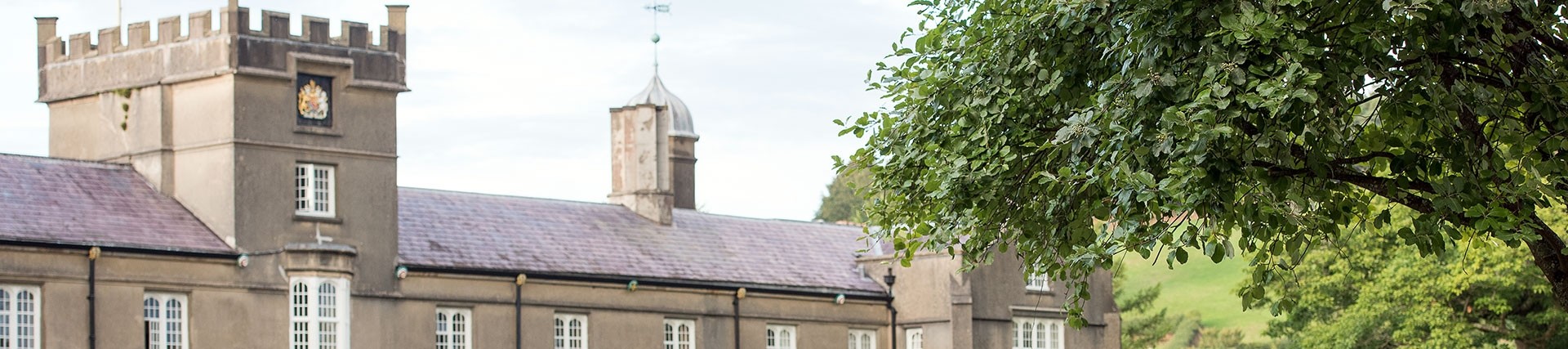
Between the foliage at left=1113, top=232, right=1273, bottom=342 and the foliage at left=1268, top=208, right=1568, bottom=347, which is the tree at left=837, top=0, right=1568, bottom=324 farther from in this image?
the foliage at left=1113, top=232, right=1273, bottom=342

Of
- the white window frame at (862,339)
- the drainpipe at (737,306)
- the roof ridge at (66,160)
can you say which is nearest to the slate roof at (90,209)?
the roof ridge at (66,160)

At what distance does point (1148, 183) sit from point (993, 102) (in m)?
3.39

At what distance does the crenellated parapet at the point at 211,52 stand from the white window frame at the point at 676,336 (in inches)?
358

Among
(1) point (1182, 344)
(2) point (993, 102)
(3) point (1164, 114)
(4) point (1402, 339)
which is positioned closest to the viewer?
(3) point (1164, 114)

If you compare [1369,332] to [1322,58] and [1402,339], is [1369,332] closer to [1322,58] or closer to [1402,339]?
[1402,339]

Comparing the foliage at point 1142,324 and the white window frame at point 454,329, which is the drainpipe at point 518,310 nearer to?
the white window frame at point 454,329

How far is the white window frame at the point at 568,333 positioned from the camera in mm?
45500

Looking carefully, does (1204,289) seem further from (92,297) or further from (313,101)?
(92,297)

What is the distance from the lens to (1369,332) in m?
53.0

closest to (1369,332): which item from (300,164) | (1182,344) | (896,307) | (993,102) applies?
(896,307)

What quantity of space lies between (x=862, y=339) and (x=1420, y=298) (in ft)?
42.5

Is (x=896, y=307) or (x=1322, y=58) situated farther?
(x=896, y=307)

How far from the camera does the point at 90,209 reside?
38.2m

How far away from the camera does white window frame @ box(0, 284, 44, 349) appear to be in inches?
1422
